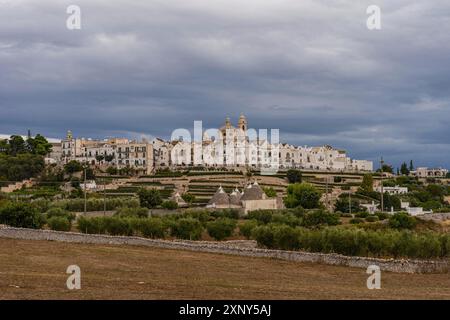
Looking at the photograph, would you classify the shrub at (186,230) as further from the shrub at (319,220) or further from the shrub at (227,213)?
the shrub at (227,213)

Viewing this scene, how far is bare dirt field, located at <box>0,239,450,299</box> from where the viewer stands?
21.4 metres

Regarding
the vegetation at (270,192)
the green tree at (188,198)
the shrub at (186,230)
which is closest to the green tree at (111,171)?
the vegetation at (270,192)

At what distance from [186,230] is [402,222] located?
2002 centimetres

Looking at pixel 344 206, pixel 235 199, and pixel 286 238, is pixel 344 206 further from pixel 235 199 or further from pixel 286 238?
pixel 286 238

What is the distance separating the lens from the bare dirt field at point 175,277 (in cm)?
2144

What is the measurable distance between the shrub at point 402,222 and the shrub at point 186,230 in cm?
1740

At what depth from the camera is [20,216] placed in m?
48.0

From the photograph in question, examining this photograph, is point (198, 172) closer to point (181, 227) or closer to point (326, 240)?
point (181, 227)

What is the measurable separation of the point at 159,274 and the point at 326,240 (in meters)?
13.3

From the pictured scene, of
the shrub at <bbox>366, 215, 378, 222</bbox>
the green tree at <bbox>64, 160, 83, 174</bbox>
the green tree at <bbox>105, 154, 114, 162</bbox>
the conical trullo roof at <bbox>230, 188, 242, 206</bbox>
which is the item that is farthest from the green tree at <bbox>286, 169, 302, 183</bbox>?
the shrub at <bbox>366, 215, 378, 222</bbox>

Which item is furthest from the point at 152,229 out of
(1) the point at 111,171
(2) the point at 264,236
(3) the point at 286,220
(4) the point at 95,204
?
(1) the point at 111,171

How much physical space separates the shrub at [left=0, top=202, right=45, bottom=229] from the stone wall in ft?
18.1
